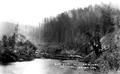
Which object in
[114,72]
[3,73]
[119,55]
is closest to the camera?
[114,72]

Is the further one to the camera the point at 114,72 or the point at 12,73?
the point at 12,73

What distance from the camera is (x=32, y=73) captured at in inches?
6978

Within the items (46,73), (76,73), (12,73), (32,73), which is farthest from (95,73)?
(12,73)

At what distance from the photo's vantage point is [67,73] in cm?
17425

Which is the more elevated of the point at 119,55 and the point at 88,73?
the point at 119,55

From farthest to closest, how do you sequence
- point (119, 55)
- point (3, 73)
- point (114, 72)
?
point (119, 55)
point (3, 73)
point (114, 72)

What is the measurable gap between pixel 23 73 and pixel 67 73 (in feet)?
136

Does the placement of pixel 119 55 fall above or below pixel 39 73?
above

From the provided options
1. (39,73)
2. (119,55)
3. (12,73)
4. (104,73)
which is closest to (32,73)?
(39,73)

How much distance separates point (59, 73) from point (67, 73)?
8232 millimetres

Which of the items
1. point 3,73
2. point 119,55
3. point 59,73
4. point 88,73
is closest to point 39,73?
point 59,73

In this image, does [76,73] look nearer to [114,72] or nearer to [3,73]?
[114,72]

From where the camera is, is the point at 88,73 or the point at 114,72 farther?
the point at 88,73

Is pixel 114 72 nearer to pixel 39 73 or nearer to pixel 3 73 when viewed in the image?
pixel 39 73
